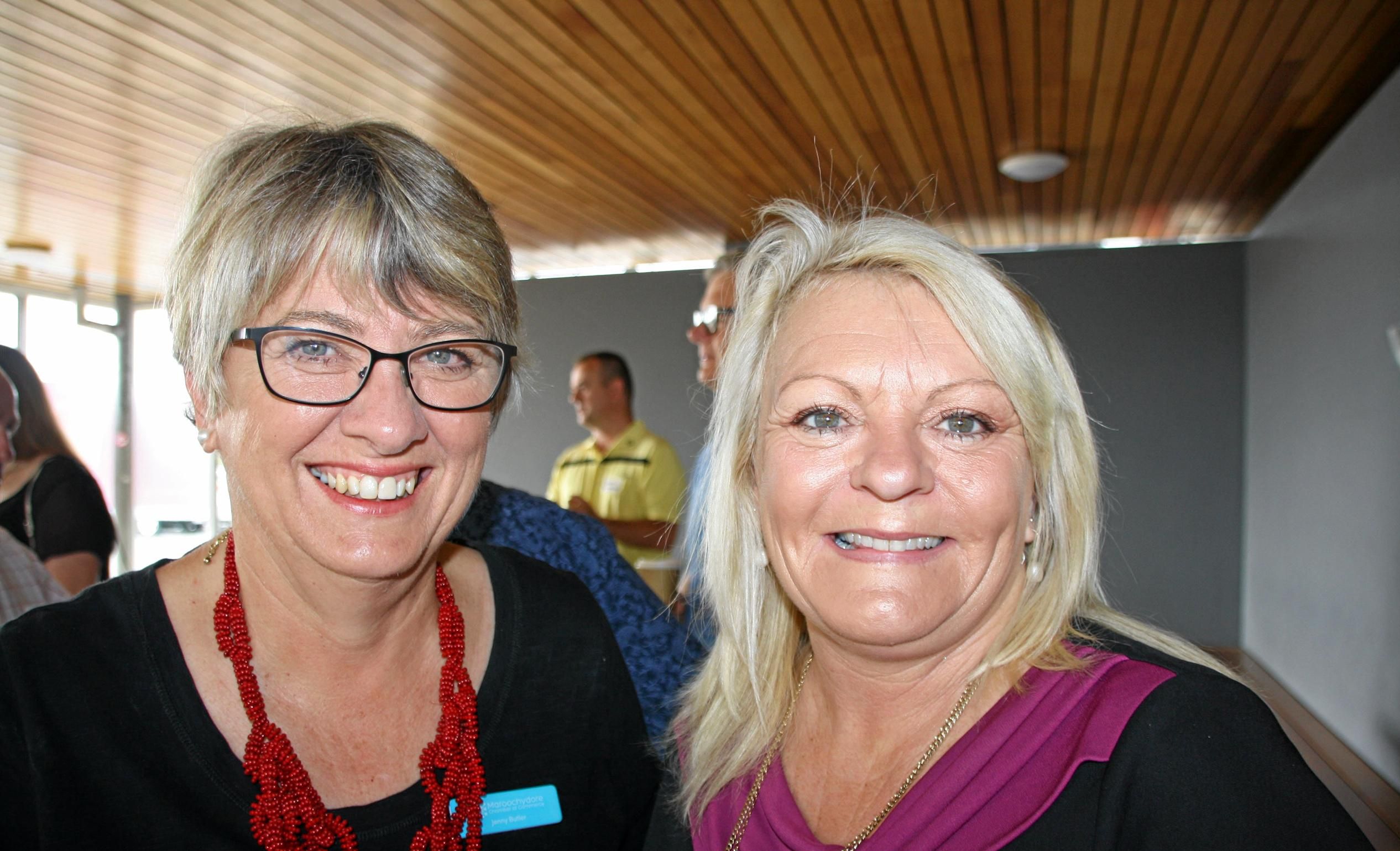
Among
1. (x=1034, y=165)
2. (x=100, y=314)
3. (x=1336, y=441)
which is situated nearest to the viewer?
(x=1336, y=441)

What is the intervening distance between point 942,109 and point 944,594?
184 inches

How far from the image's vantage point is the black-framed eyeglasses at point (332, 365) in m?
1.23

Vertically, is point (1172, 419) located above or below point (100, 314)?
below

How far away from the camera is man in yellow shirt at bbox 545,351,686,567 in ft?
17.8

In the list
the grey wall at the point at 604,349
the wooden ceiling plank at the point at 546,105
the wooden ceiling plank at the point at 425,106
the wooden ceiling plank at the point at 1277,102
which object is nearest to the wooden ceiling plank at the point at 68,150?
the wooden ceiling plank at the point at 425,106

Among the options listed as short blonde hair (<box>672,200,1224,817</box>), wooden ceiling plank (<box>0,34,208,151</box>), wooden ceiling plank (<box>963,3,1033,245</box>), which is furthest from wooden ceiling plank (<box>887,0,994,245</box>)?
wooden ceiling plank (<box>0,34,208,151</box>)

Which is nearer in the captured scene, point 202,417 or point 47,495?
point 202,417

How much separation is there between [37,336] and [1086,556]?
11757mm

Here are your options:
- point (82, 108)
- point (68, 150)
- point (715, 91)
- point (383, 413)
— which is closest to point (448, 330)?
point (383, 413)

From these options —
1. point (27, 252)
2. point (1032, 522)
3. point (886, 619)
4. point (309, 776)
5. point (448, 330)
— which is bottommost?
point (309, 776)

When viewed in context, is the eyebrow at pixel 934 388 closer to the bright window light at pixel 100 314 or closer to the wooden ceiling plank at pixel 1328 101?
the wooden ceiling plank at pixel 1328 101

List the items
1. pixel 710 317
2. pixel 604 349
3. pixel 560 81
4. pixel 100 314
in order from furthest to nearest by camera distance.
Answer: pixel 100 314, pixel 604 349, pixel 560 81, pixel 710 317

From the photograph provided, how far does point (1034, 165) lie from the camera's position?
244 inches

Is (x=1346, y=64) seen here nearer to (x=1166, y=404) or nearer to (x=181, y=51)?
(x=1166, y=404)
